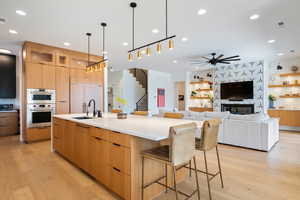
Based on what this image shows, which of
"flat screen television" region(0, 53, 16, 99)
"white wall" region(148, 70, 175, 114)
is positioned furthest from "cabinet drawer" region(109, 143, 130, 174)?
"white wall" region(148, 70, 175, 114)

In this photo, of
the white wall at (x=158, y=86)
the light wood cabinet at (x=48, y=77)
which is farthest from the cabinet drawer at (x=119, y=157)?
the white wall at (x=158, y=86)

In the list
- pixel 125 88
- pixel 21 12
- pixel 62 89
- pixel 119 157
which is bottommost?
pixel 119 157

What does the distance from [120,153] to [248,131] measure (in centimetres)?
343

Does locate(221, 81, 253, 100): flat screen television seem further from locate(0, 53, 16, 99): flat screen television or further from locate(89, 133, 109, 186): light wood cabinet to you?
locate(0, 53, 16, 99): flat screen television

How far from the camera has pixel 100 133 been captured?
2160 millimetres

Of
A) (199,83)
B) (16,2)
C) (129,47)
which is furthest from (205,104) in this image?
(16,2)

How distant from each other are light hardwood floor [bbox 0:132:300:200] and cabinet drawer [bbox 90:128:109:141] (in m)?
0.73

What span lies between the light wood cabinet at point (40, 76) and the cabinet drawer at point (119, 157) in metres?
4.01

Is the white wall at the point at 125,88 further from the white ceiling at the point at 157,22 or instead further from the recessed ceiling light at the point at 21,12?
the recessed ceiling light at the point at 21,12

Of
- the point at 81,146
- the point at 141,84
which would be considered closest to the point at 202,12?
the point at 81,146

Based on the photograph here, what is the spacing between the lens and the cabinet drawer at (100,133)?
2049 mm

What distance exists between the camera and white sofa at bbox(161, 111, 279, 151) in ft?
12.1

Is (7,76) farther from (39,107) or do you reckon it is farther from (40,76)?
(39,107)

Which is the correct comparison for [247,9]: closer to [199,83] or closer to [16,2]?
[16,2]
